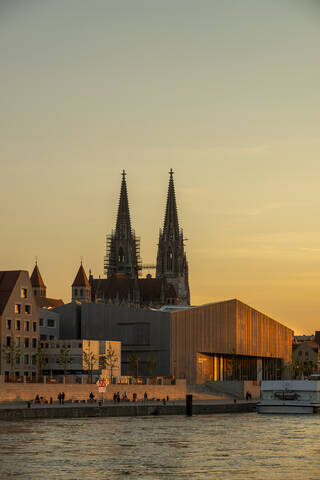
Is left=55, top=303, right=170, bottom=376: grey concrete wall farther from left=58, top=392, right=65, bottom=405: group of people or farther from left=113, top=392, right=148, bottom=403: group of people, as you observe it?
left=58, top=392, right=65, bottom=405: group of people

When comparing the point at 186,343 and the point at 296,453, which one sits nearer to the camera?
the point at 296,453

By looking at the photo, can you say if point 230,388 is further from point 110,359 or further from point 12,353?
point 12,353

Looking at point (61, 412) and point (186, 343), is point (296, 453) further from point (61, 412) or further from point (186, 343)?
point (186, 343)

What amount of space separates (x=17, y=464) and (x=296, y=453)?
17398mm

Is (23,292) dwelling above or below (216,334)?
above

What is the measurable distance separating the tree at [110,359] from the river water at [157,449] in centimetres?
4494

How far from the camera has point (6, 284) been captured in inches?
5118

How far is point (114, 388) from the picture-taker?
11450 centimetres

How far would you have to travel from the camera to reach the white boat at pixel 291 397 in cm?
10281

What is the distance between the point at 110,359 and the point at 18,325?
13933 millimetres

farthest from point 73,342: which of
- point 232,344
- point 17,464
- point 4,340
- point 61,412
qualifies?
Answer: point 17,464

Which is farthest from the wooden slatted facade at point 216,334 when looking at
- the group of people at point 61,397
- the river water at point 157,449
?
the river water at point 157,449

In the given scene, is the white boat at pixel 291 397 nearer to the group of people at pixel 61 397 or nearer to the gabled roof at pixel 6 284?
the group of people at pixel 61 397

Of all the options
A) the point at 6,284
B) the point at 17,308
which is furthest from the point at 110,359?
the point at 6,284
